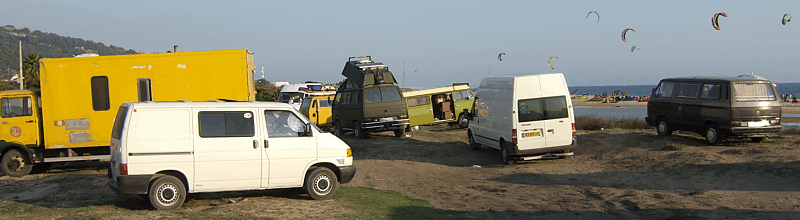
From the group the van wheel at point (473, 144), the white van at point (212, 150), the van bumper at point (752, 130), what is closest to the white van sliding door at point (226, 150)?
the white van at point (212, 150)

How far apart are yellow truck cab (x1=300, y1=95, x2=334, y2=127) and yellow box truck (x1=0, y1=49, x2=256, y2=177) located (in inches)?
464

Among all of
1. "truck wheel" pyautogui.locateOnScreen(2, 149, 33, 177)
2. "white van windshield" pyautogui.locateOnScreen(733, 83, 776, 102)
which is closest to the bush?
"white van windshield" pyautogui.locateOnScreen(733, 83, 776, 102)

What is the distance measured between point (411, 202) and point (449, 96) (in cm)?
1491

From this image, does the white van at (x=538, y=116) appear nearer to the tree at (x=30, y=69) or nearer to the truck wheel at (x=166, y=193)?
the truck wheel at (x=166, y=193)

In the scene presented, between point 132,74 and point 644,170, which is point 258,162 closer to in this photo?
point 132,74

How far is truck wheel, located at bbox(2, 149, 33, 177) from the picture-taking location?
1252 cm

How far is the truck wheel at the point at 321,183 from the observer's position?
8.92 metres

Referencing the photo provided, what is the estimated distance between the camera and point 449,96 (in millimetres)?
24141

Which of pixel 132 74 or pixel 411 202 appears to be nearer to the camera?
pixel 411 202

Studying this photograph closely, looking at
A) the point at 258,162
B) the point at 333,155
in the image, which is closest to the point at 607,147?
the point at 333,155

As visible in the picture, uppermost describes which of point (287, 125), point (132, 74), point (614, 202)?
point (132, 74)

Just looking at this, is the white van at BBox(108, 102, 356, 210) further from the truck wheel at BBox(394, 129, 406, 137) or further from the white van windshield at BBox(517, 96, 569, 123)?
the truck wheel at BBox(394, 129, 406, 137)

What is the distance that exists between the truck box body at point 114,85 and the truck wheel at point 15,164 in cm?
85

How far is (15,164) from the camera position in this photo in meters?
12.6
